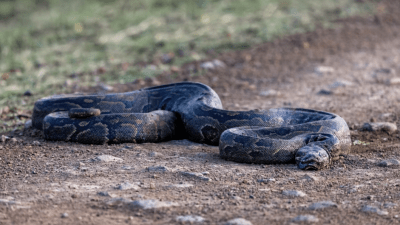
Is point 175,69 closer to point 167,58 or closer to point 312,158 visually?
point 167,58

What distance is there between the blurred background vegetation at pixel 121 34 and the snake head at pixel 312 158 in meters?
5.70

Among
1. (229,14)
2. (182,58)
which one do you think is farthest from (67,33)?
(229,14)

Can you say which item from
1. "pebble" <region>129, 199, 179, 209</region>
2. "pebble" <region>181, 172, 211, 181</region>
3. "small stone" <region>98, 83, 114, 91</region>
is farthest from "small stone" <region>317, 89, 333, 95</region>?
"pebble" <region>129, 199, 179, 209</region>

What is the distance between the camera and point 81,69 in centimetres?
1261

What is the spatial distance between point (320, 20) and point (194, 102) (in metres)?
9.83

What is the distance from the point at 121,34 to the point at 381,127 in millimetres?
9349

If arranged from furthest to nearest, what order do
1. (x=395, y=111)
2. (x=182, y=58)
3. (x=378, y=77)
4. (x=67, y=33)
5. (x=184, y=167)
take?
(x=67, y=33) < (x=182, y=58) < (x=378, y=77) < (x=395, y=111) < (x=184, y=167)

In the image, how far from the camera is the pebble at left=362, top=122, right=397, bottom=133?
329 inches

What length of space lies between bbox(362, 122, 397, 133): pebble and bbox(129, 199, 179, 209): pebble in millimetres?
4732

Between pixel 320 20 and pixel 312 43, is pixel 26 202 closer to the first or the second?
pixel 312 43

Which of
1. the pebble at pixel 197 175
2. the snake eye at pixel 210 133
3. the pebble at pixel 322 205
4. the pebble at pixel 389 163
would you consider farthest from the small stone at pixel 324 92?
the pebble at pixel 322 205

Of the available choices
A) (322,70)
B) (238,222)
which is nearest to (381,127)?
(322,70)

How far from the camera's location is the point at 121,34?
15.3m

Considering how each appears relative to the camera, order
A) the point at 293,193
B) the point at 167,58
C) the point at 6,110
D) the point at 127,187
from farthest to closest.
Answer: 1. the point at 167,58
2. the point at 6,110
3. the point at 127,187
4. the point at 293,193
